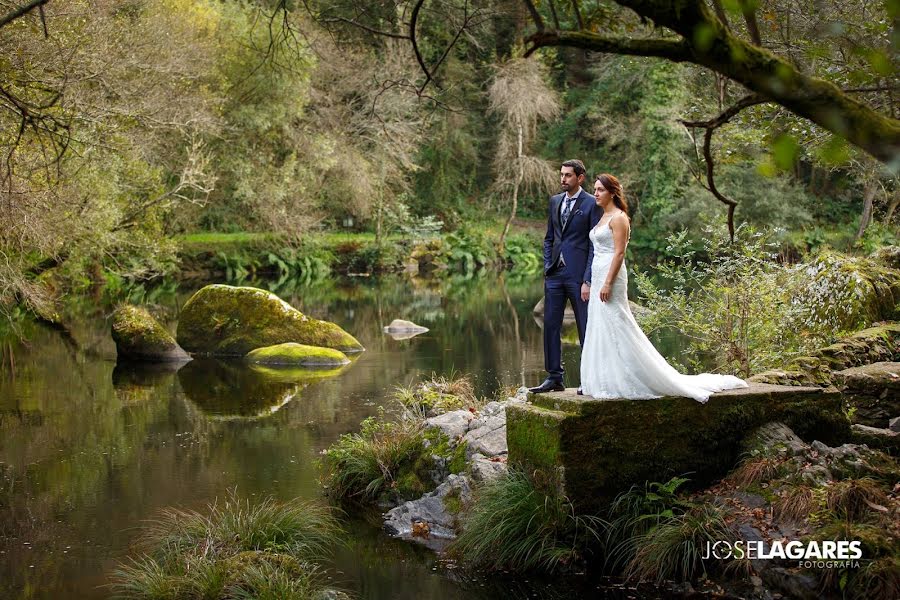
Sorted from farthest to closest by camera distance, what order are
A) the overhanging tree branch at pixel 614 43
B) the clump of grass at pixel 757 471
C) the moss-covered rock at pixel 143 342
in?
the moss-covered rock at pixel 143 342 → the clump of grass at pixel 757 471 → the overhanging tree branch at pixel 614 43

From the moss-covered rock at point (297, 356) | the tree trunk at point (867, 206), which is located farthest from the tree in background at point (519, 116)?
the moss-covered rock at point (297, 356)

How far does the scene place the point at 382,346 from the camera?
68.5 ft

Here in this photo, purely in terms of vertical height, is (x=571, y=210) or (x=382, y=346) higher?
(x=571, y=210)

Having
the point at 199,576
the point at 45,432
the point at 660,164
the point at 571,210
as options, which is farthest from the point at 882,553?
the point at 660,164

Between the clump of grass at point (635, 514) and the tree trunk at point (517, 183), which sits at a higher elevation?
the tree trunk at point (517, 183)

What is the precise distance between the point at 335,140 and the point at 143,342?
1927 cm

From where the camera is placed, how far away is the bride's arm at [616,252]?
758 cm

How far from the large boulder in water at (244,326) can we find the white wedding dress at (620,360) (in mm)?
13045

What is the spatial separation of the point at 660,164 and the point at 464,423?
34750 millimetres

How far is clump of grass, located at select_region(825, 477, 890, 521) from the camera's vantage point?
643 centimetres

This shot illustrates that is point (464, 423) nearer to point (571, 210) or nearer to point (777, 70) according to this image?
point (571, 210)

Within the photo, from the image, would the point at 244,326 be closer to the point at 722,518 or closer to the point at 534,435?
the point at 534,435

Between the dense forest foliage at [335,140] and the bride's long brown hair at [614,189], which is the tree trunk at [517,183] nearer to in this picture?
the dense forest foliage at [335,140]

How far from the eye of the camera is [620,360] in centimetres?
740
